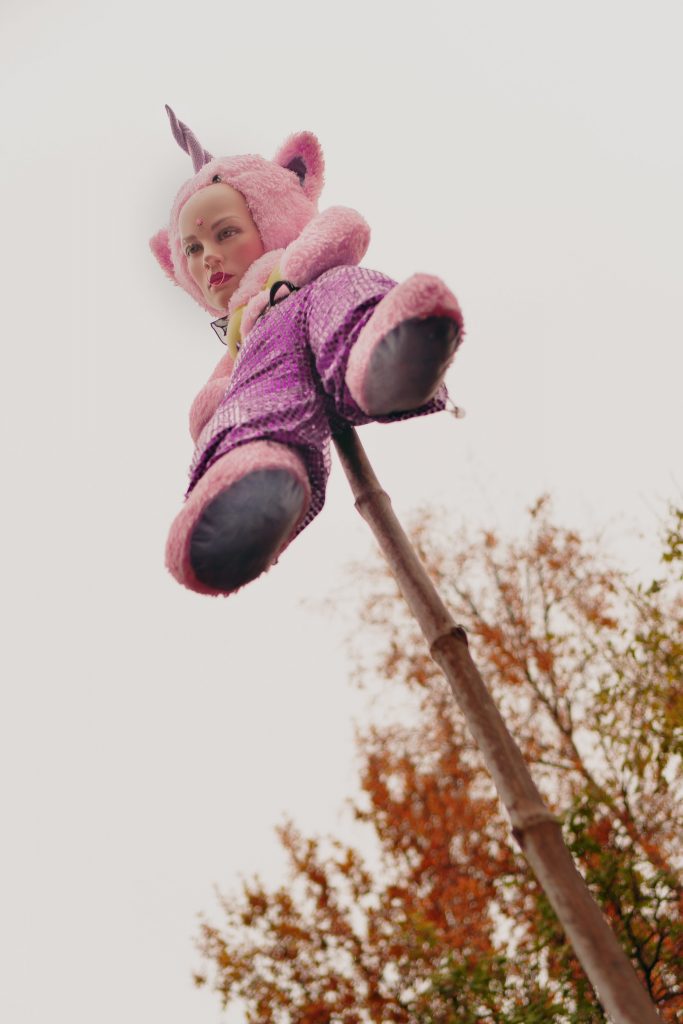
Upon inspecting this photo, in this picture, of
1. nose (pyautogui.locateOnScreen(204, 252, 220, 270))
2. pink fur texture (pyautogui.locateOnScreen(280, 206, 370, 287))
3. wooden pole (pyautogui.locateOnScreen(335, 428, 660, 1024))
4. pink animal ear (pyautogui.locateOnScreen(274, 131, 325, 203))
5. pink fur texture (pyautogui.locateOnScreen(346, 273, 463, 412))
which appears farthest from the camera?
pink animal ear (pyautogui.locateOnScreen(274, 131, 325, 203))

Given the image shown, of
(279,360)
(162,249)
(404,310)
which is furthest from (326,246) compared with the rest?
(162,249)

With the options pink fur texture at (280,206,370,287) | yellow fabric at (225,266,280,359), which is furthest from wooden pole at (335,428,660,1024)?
yellow fabric at (225,266,280,359)

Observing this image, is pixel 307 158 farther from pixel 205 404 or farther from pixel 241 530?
pixel 241 530

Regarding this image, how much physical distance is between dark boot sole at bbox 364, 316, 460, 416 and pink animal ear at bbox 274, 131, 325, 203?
1201 millimetres

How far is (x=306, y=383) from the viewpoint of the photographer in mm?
1414

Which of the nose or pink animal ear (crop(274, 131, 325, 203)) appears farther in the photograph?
pink animal ear (crop(274, 131, 325, 203))

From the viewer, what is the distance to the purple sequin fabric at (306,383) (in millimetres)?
1299

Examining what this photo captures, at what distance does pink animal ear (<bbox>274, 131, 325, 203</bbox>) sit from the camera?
2.13 meters

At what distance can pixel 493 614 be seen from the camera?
22.6ft

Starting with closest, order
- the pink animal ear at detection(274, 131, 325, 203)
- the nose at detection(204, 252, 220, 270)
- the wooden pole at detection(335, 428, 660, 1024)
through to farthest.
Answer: the wooden pole at detection(335, 428, 660, 1024), the nose at detection(204, 252, 220, 270), the pink animal ear at detection(274, 131, 325, 203)

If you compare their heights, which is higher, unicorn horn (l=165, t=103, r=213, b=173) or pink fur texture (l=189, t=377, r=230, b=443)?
unicorn horn (l=165, t=103, r=213, b=173)

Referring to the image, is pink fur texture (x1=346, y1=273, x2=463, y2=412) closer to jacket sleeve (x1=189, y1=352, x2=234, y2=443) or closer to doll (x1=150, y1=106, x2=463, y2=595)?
doll (x1=150, y1=106, x2=463, y2=595)

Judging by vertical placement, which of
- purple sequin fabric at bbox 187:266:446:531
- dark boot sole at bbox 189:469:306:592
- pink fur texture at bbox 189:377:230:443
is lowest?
dark boot sole at bbox 189:469:306:592

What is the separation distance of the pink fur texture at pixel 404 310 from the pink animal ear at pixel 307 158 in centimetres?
115
